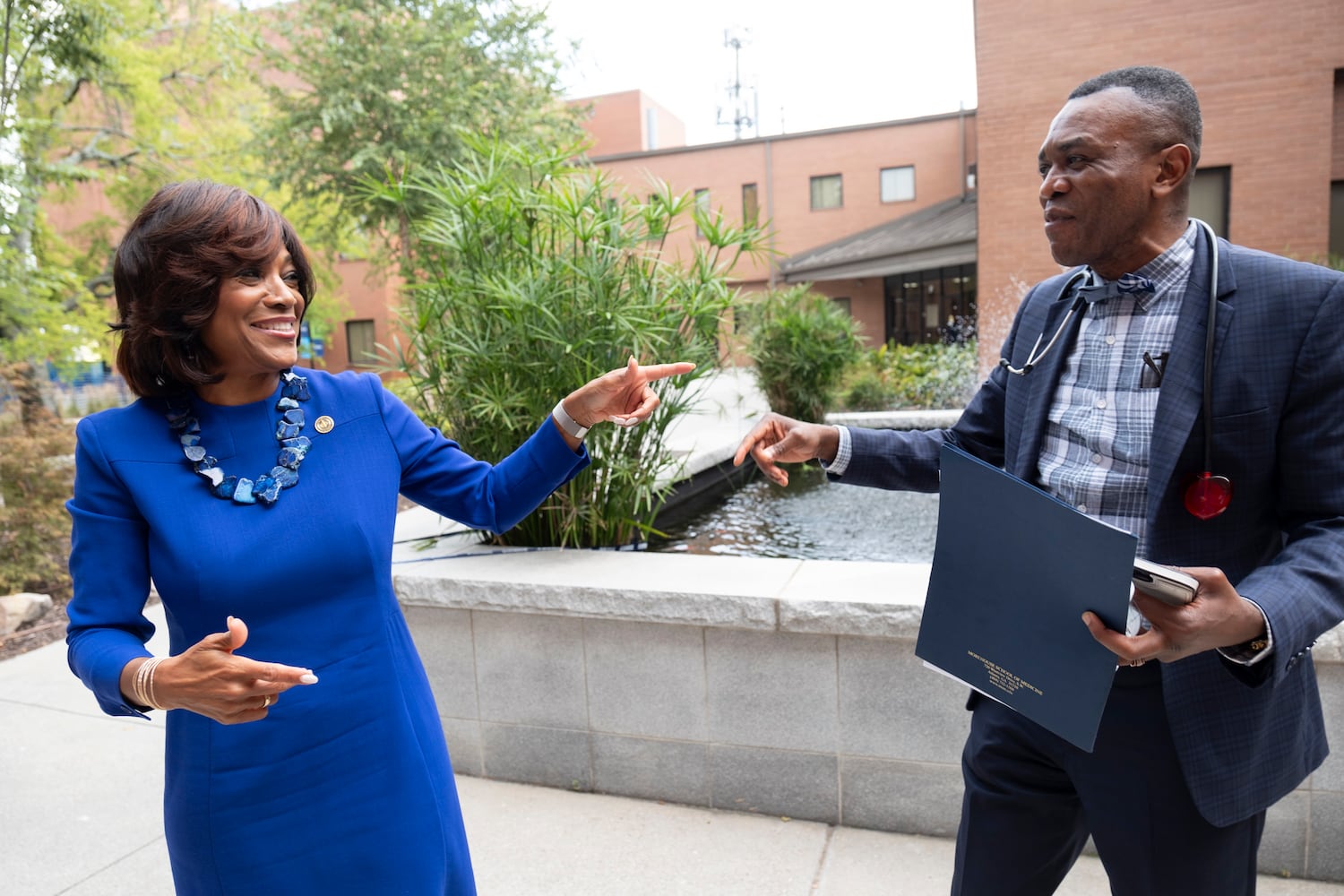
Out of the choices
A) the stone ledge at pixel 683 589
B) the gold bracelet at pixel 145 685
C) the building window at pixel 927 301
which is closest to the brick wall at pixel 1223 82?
the building window at pixel 927 301

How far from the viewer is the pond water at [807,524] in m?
4.56

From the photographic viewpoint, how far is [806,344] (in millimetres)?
9562

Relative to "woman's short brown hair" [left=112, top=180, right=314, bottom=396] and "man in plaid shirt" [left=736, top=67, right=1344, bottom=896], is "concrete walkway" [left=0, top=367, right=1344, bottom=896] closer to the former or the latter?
"man in plaid shirt" [left=736, top=67, right=1344, bottom=896]

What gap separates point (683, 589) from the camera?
2945mm

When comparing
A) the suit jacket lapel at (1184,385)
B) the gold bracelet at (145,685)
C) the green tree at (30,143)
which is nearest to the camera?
the gold bracelet at (145,685)

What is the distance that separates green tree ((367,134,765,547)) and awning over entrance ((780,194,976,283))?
15478 mm

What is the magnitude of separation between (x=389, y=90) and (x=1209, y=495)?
1452cm

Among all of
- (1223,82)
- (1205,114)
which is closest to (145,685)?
(1205,114)

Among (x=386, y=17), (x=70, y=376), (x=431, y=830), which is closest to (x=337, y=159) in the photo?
(x=386, y=17)

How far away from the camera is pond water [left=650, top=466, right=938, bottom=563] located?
4.56 m

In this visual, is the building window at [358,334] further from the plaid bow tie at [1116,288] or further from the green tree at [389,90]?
the plaid bow tie at [1116,288]

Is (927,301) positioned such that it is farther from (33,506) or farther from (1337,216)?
(33,506)

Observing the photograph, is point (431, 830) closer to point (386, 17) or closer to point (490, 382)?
point (490, 382)

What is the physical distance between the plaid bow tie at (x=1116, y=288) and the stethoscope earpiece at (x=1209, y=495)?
0.34m
